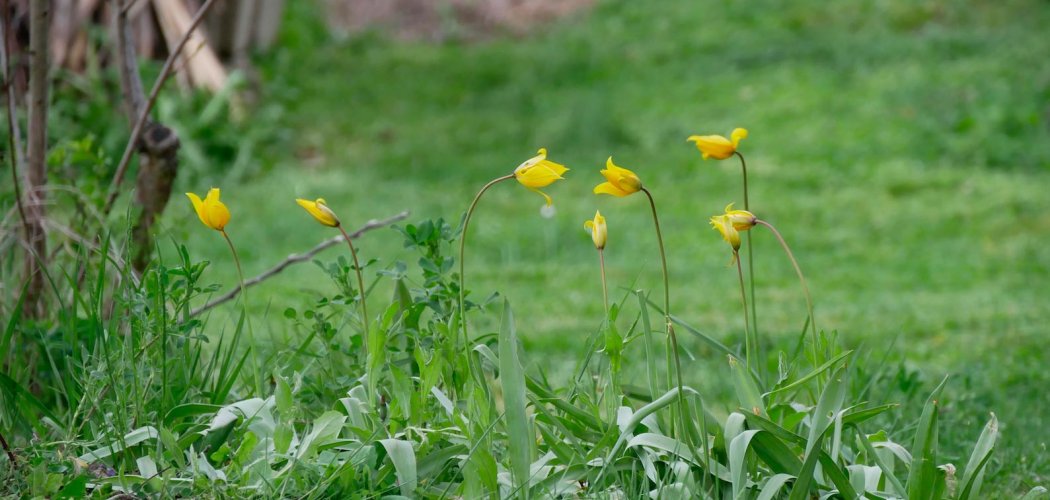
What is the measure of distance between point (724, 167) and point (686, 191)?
0.69 m

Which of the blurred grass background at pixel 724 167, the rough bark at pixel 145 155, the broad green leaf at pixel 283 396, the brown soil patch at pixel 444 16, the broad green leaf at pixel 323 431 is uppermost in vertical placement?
the rough bark at pixel 145 155

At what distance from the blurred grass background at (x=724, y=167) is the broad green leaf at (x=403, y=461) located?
1.34m

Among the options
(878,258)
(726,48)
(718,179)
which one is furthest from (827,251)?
(726,48)

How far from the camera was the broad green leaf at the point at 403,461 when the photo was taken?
2.08 metres

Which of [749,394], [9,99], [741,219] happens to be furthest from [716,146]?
[9,99]

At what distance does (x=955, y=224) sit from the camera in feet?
23.6

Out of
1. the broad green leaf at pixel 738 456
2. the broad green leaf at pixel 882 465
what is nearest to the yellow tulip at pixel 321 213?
the broad green leaf at pixel 738 456

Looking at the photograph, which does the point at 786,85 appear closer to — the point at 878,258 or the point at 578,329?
the point at 878,258

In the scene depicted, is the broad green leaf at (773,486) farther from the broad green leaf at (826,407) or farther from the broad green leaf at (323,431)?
the broad green leaf at (323,431)

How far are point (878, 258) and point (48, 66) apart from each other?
16.1 feet

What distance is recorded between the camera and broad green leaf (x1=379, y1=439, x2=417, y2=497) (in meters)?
2.08

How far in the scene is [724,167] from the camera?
8555 mm

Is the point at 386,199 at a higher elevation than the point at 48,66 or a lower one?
lower

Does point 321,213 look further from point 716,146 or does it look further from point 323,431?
point 716,146
